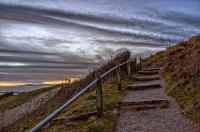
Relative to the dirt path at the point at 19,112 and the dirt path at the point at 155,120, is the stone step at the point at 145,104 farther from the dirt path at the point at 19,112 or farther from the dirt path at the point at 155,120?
the dirt path at the point at 19,112

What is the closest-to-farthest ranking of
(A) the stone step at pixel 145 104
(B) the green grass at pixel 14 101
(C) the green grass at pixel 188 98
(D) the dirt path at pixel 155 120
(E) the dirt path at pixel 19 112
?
(D) the dirt path at pixel 155 120 → (C) the green grass at pixel 188 98 → (A) the stone step at pixel 145 104 → (E) the dirt path at pixel 19 112 → (B) the green grass at pixel 14 101

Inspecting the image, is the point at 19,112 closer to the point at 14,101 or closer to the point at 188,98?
the point at 14,101

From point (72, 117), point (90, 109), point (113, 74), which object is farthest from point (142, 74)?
point (72, 117)

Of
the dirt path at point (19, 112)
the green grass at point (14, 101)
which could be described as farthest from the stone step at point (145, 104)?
the green grass at point (14, 101)

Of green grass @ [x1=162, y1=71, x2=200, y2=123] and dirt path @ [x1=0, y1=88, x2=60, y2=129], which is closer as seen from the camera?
green grass @ [x1=162, y1=71, x2=200, y2=123]

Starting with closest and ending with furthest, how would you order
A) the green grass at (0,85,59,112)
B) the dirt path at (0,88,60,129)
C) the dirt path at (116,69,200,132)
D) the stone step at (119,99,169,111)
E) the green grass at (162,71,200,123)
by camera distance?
the dirt path at (116,69,200,132) < the green grass at (162,71,200,123) < the stone step at (119,99,169,111) < the dirt path at (0,88,60,129) < the green grass at (0,85,59,112)

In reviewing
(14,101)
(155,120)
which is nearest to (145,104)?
(155,120)

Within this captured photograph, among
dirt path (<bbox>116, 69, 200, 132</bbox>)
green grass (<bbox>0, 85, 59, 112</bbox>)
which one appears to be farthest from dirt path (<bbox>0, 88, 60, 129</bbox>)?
dirt path (<bbox>116, 69, 200, 132</bbox>)

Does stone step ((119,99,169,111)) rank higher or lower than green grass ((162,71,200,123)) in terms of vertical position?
lower

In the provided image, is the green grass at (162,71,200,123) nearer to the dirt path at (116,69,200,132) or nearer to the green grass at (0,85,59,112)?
the dirt path at (116,69,200,132)

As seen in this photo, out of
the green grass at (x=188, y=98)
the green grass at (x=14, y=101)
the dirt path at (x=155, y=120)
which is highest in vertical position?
the green grass at (x=188, y=98)

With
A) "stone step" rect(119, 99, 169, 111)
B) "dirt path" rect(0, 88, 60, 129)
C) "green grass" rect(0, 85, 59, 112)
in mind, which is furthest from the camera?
"green grass" rect(0, 85, 59, 112)

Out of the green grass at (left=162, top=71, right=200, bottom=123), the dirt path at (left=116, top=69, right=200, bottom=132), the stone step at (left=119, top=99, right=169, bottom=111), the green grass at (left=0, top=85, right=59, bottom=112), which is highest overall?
the green grass at (left=162, top=71, right=200, bottom=123)

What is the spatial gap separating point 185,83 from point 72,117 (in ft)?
14.0
